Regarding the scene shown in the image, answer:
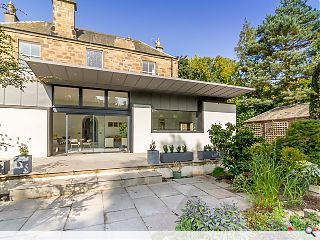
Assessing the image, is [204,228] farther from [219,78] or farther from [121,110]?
[219,78]

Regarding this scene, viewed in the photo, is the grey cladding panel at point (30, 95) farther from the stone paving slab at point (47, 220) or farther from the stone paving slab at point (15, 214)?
the stone paving slab at point (47, 220)

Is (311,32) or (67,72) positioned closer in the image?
(67,72)

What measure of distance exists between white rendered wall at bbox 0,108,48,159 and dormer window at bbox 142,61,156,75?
7726mm

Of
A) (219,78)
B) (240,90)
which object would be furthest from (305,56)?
(240,90)

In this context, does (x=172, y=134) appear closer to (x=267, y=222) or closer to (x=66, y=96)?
(x=66, y=96)

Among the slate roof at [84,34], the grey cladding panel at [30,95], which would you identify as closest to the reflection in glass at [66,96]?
the grey cladding panel at [30,95]

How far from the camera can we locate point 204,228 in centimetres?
193

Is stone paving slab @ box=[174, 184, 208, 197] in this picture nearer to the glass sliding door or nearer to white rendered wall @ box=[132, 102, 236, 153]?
white rendered wall @ box=[132, 102, 236, 153]

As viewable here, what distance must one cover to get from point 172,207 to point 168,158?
293 centimetres

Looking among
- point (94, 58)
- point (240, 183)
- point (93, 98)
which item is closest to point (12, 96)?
point (93, 98)

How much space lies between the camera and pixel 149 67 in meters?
13.7

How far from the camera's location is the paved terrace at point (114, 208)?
3012 mm

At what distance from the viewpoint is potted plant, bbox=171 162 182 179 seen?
6.31 metres

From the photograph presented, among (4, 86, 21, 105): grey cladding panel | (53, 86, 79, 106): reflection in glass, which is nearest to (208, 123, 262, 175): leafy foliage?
(53, 86, 79, 106): reflection in glass
